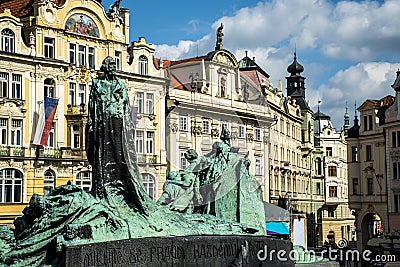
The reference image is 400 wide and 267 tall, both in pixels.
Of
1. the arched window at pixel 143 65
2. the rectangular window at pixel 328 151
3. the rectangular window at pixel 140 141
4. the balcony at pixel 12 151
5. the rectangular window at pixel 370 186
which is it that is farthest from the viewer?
the rectangular window at pixel 328 151

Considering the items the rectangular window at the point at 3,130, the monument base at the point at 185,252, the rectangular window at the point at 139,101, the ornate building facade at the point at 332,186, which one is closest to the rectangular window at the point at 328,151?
the ornate building facade at the point at 332,186

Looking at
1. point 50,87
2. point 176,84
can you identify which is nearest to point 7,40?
point 50,87

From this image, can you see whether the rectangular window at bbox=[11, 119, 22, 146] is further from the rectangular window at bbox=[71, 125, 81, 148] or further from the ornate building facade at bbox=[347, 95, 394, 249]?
the ornate building facade at bbox=[347, 95, 394, 249]

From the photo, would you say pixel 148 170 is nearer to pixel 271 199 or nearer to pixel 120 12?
pixel 120 12

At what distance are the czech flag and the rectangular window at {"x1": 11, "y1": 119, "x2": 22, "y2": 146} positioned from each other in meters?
0.74

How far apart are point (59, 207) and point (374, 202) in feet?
131

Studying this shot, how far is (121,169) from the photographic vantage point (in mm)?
12102

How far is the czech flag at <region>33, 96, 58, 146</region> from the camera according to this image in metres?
34.2

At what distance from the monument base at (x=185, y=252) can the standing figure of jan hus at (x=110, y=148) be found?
0.77m

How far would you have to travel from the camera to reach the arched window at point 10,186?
3319cm

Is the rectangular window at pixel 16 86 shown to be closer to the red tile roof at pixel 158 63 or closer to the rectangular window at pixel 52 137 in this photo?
the rectangular window at pixel 52 137

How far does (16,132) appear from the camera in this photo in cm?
3422

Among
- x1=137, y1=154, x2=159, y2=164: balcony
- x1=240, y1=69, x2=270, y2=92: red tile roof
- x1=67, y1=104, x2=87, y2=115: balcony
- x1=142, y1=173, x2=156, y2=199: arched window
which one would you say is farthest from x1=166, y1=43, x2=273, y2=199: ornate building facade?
x1=67, y1=104, x2=87, y2=115: balcony

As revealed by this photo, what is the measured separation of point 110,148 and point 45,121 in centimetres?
2304
